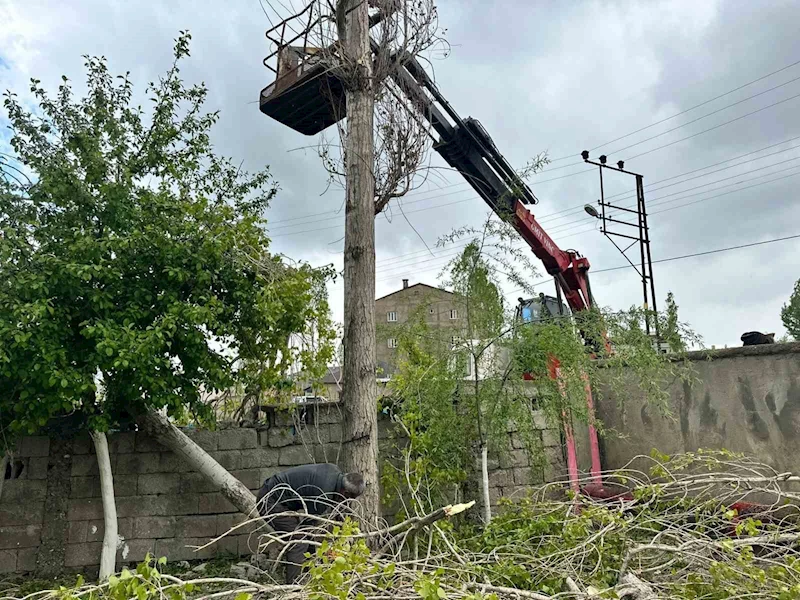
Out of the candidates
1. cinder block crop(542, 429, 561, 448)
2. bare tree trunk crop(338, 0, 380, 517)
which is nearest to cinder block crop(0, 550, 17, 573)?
bare tree trunk crop(338, 0, 380, 517)

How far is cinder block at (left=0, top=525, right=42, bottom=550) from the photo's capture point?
17.5ft

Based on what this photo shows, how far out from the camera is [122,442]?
5738 mm

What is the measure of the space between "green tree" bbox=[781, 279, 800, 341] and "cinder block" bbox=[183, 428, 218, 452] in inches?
963

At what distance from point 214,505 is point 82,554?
126cm

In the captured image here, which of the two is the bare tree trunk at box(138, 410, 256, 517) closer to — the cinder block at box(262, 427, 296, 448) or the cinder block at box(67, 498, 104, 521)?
the cinder block at box(262, 427, 296, 448)

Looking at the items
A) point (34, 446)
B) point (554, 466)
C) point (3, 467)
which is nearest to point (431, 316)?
point (554, 466)

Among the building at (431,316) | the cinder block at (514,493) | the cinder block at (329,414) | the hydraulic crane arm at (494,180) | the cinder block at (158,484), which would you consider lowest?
the cinder block at (514,493)

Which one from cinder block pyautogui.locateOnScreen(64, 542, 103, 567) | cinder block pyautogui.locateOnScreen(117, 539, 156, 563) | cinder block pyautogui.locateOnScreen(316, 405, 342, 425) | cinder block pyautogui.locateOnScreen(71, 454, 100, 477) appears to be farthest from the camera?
cinder block pyautogui.locateOnScreen(316, 405, 342, 425)

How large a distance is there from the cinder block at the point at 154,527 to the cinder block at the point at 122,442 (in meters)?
0.69

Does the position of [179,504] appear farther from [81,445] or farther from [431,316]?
[431,316]

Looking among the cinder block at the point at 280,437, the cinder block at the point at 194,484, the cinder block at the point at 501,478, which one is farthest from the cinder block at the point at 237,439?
the cinder block at the point at 501,478

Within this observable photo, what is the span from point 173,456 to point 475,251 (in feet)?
12.2

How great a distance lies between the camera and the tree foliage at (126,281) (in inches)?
178

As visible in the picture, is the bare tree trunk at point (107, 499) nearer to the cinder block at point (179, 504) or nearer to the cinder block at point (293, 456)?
the cinder block at point (179, 504)
